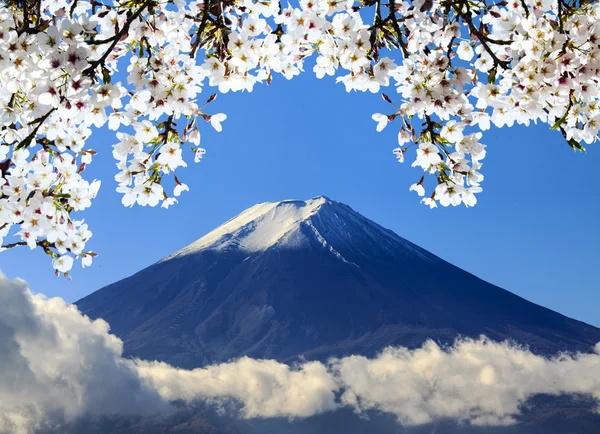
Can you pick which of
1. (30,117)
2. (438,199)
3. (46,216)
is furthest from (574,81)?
(46,216)

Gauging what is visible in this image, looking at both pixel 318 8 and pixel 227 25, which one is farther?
pixel 227 25

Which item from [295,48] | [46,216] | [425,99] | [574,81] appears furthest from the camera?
[46,216]

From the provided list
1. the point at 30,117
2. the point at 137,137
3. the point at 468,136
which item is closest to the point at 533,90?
the point at 468,136

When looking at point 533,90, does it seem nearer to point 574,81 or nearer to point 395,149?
point 574,81

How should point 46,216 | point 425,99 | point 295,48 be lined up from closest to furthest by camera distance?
point 425,99 → point 295,48 → point 46,216

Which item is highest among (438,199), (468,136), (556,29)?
(556,29)

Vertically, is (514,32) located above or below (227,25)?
below

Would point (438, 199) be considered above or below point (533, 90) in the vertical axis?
below

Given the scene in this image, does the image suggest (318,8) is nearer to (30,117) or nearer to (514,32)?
(514,32)

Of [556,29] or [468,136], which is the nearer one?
[556,29]
